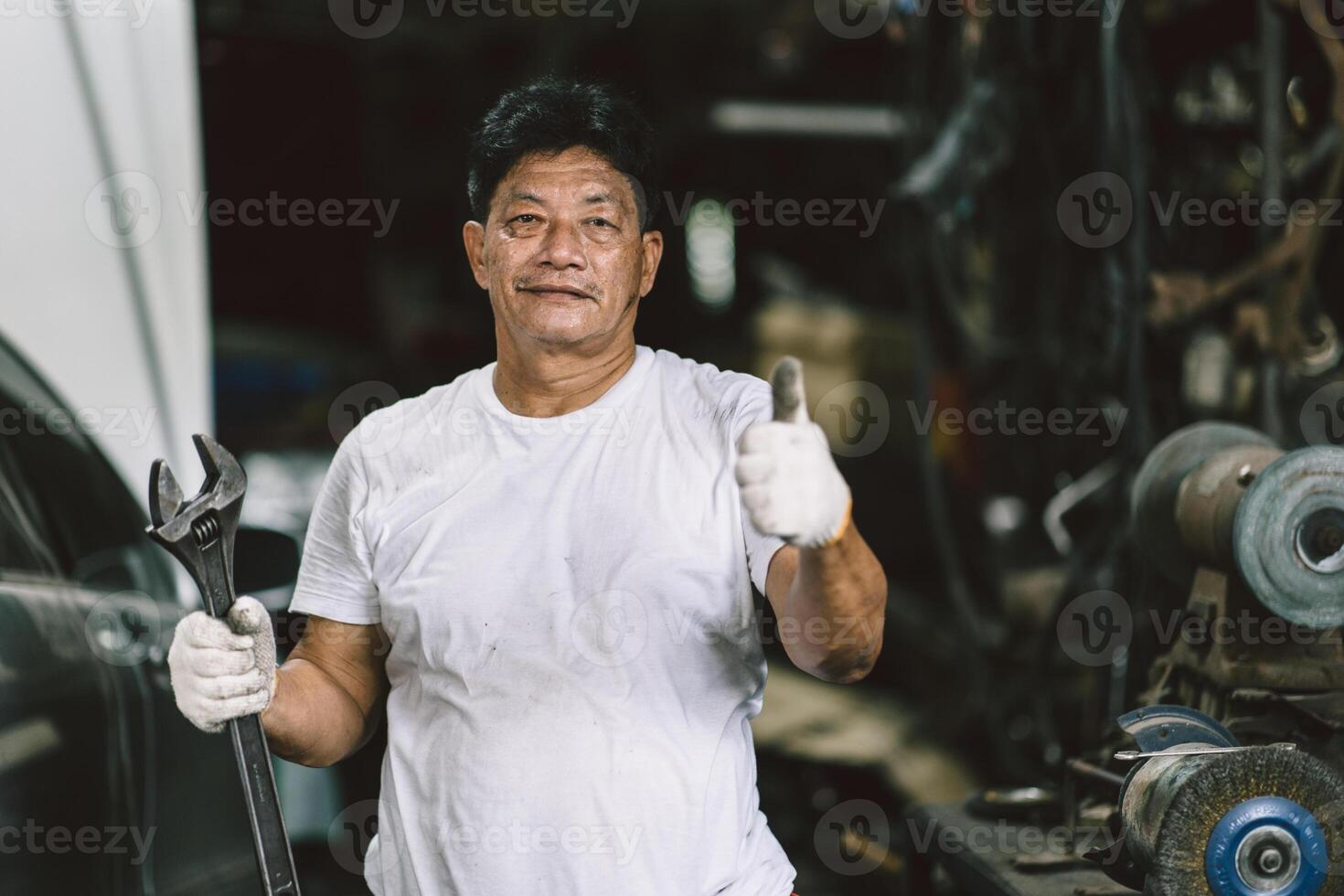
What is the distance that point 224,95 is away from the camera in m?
5.78

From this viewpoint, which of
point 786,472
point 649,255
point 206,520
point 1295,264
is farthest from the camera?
point 1295,264

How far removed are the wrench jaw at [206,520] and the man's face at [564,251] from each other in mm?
427

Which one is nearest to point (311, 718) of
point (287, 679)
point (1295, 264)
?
point (287, 679)

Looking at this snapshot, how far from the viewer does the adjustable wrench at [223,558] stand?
162 centimetres

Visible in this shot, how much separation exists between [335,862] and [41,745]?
179 cm

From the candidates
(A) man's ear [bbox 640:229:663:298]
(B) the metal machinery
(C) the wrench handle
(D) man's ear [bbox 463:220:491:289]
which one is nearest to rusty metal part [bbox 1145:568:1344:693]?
(B) the metal machinery

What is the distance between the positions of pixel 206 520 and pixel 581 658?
50cm

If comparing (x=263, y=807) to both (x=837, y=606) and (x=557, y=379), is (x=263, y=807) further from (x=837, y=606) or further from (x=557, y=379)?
(x=837, y=606)

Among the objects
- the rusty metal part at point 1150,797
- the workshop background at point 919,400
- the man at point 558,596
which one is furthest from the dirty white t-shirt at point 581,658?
the workshop background at point 919,400

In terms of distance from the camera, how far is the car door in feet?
6.56

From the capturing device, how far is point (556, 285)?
5.76 feet

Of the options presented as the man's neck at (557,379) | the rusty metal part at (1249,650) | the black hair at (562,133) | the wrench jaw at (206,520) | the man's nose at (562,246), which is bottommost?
the rusty metal part at (1249,650)

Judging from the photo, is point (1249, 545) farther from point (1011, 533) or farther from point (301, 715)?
point (1011, 533)

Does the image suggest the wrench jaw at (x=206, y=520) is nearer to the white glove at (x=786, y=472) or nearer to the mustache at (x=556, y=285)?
the mustache at (x=556, y=285)
